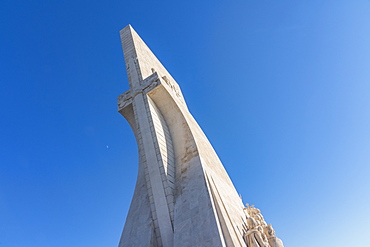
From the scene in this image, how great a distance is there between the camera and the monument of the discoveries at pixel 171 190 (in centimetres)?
510

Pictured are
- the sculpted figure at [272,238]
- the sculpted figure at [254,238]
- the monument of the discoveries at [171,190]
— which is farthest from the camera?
the sculpted figure at [272,238]

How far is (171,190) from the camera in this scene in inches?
236

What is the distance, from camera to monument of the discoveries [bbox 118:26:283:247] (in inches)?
201

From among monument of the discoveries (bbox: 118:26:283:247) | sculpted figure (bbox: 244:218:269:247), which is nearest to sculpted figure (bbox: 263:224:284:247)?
monument of the discoveries (bbox: 118:26:283:247)

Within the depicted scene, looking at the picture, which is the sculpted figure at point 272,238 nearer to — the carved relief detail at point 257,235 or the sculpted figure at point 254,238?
the carved relief detail at point 257,235

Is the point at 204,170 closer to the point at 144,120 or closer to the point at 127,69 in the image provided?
the point at 144,120

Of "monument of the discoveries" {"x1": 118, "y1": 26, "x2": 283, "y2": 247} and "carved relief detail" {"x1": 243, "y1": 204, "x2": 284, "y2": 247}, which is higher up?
"monument of the discoveries" {"x1": 118, "y1": 26, "x2": 283, "y2": 247}

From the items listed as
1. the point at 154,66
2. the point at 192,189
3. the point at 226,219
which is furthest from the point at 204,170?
the point at 154,66

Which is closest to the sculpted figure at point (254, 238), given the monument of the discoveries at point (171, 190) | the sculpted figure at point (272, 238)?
the monument of the discoveries at point (171, 190)

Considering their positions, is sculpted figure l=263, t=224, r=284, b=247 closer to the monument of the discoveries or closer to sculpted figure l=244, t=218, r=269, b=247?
the monument of the discoveries

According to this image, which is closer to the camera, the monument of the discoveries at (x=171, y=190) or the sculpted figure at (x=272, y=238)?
the monument of the discoveries at (x=171, y=190)

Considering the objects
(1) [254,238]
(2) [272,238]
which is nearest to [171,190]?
(1) [254,238]

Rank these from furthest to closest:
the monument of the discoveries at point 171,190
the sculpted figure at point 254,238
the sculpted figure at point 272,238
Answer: the sculpted figure at point 272,238, the sculpted figure at point 254,238, the monument of the discoveries at point 171,190

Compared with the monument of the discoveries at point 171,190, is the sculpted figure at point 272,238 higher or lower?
lower
